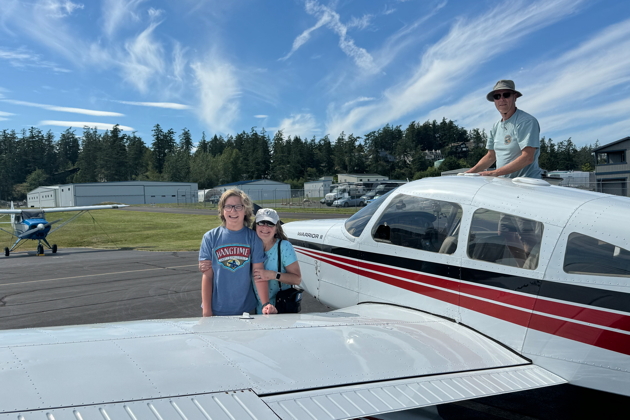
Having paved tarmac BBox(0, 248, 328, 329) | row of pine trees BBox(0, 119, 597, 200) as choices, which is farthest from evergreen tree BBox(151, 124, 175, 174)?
paved tarmac BBox(0, 248, 328, 329)

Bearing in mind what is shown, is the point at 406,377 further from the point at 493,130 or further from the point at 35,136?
the point at 35,136

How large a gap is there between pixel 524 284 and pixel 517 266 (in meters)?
0.14

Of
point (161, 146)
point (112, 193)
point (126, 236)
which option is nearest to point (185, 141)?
point (161, 146)

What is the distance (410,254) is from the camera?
12.5 feet

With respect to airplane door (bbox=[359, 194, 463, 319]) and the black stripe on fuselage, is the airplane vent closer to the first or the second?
airplane door (bbox=[359, 194, 463, 319])

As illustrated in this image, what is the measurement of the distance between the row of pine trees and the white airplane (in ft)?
302

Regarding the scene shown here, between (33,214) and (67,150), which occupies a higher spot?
(67,150)

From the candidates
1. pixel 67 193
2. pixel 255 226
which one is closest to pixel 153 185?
pixel 67 193

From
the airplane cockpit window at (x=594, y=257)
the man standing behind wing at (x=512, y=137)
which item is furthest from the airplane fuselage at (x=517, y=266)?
the man standing behind wing at (x=512, y=137)

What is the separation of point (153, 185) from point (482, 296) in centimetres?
8094

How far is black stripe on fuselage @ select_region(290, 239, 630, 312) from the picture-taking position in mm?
2523

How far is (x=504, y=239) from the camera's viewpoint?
311 cm

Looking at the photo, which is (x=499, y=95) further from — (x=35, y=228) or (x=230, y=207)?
(x=35, y=228)

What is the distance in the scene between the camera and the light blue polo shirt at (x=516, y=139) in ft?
13.0
